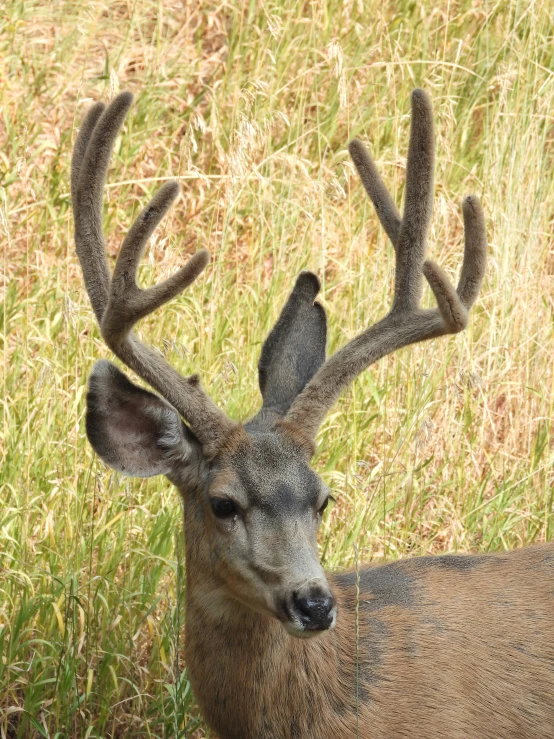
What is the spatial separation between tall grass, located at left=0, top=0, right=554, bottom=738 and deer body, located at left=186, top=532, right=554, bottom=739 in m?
0.34

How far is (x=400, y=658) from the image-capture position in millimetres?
4258

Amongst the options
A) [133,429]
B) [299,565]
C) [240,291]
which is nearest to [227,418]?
[133,429]

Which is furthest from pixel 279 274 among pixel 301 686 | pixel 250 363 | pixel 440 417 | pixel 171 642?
pixel 301 686

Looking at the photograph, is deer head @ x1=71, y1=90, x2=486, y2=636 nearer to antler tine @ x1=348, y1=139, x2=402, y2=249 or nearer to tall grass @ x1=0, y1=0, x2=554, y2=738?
antler tine @ x1=348, y1=139, x2=402, y2=249

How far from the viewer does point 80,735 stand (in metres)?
4.71

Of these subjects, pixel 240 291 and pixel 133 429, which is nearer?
pixel 133 429

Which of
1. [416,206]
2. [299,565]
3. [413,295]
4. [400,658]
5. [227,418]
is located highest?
[416,206]

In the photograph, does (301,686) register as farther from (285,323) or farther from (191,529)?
(285,323)

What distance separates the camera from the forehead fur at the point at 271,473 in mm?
3883

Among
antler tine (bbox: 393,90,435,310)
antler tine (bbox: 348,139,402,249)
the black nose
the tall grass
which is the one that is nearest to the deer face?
the black nose

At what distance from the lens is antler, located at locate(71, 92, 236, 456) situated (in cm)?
393

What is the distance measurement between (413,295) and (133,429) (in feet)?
3.34

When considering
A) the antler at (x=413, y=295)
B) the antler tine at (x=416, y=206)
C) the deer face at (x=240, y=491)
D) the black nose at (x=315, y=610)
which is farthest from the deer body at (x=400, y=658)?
the antler tine at (x=416, y=206)

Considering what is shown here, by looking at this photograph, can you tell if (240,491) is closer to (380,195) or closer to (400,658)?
(400,658)
